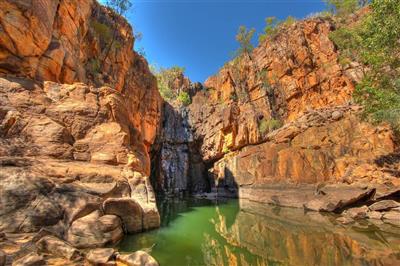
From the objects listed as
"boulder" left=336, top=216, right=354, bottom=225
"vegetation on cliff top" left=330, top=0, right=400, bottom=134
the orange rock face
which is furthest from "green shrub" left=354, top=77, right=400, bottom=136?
the orange rock face

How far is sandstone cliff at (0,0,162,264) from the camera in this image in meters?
6.93

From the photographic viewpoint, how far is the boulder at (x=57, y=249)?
534 centimetres

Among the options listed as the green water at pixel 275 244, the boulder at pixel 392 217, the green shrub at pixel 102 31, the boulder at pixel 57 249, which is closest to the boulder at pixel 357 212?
the boulder at pixel 392 217

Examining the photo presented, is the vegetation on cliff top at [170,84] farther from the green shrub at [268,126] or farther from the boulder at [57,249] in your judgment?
the boulder at [57,249]

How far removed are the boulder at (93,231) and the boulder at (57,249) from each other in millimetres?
997

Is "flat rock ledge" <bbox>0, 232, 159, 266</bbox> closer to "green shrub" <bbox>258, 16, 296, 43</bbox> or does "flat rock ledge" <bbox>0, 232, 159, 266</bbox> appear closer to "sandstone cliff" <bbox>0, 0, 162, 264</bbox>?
"sandstone cliff" <bbox>0, 0, 162, 264</bbox>

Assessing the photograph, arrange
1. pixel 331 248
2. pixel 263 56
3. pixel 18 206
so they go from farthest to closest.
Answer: pixel 263 56, pixel 331 248, pixel 18 206

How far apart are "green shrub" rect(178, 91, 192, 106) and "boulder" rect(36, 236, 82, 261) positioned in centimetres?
3824

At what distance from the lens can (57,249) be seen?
17.9ft

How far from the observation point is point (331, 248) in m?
8.24

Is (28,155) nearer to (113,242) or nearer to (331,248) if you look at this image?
(113,242)

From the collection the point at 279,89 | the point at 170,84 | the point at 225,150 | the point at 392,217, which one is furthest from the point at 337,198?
the point at 170,84

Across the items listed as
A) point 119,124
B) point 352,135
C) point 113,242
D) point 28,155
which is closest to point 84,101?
point 119,124

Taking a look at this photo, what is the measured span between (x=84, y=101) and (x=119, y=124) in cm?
203
